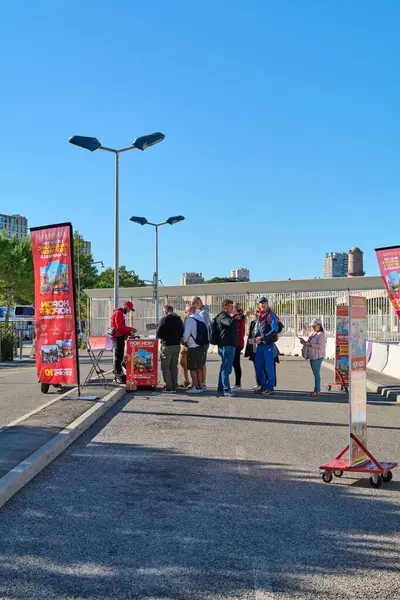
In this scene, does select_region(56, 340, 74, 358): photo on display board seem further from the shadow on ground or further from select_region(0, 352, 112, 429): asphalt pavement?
the shadow on ground

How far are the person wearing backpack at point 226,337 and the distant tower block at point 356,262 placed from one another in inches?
3851

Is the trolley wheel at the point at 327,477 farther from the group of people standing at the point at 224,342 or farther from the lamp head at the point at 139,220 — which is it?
the lamp head at the point at 139,220

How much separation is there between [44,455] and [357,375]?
11.2 ft

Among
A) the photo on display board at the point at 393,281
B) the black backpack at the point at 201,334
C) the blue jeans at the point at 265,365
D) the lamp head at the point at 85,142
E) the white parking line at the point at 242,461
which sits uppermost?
the lamp head at the point at 85,142

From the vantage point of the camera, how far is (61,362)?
42.7ft

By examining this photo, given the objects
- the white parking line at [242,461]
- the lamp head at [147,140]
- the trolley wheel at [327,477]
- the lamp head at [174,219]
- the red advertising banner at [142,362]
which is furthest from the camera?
the lamp head at [174,219]

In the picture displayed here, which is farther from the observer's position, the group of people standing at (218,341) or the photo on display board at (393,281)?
the photo on display board at (393,281)

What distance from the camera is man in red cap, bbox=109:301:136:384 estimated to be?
15.6m

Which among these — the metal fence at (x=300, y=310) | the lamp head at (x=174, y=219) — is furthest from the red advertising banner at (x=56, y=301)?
the lamp head at (x=174, y=219)

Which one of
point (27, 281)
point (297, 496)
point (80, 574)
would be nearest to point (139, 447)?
point (297, 496)

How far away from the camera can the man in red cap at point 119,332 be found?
1555 centimetres

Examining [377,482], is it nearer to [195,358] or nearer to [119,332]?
[195,358]

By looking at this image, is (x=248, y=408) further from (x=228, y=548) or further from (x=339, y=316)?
(x=228, y=548)

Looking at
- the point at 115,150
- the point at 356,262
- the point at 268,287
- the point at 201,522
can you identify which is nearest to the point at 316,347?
the point at 201,522
